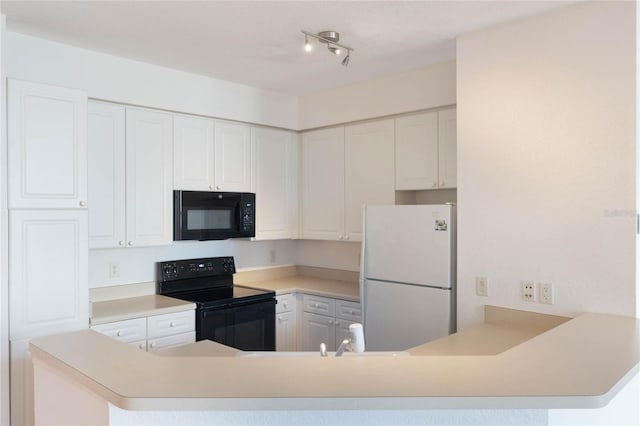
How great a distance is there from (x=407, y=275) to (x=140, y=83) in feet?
7.33

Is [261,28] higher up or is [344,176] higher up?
[261,28]

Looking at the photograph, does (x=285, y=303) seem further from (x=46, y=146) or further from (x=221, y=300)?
(x=46, y=146)

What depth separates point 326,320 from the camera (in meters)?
3.91

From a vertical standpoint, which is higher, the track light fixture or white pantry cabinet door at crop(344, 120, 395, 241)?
the track light fixture

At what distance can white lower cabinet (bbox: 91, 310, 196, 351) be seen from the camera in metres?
3.02

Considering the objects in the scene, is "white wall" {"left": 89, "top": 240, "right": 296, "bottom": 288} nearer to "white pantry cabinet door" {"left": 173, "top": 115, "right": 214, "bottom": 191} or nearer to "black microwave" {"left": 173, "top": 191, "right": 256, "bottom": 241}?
"black microwave" {"left": 173, "top": 191, "right": 256, "bottom": 241}

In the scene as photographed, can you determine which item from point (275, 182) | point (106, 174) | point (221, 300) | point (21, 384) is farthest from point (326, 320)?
point (21, 384)

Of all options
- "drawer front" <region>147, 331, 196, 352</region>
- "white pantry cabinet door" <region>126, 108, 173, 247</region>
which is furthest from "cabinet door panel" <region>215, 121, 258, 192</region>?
"drawer front" <region>147, 331, 196, 352</region>

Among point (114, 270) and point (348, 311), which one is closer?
point (114, 270)

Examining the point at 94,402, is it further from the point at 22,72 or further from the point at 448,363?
the point at 22,72

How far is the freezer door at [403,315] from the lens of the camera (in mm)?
2930

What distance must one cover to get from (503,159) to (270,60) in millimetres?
1674

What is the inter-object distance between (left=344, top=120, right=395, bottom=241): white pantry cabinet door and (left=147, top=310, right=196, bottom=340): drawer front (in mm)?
1442

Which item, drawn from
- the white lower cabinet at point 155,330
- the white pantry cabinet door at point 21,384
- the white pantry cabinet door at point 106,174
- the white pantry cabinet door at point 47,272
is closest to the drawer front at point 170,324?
the white lower cabinet at point 155,330
